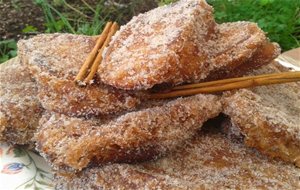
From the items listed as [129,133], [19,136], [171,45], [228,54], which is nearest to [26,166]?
[19,136]

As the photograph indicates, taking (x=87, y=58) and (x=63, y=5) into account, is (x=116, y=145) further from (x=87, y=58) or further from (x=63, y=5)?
(x=63, y=5)

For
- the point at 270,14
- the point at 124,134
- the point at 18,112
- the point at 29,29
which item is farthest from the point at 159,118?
the point at 29,29

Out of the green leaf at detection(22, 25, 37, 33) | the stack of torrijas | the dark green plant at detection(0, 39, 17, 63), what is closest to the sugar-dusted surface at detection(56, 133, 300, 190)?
the stack of torrijas

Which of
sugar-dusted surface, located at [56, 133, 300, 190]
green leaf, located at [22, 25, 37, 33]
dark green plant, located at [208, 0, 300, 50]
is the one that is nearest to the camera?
sugar-dusted surface, located at [56, 133, 300, 190]

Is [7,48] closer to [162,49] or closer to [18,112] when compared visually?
[18,112]

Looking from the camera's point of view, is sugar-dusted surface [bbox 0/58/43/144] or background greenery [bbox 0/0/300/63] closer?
sugar-dusted surface [bbox 0/58/43/144]

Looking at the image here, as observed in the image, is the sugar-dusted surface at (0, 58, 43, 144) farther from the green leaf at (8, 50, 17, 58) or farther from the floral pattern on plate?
the green leaf at (8, 50, 17, 58)
